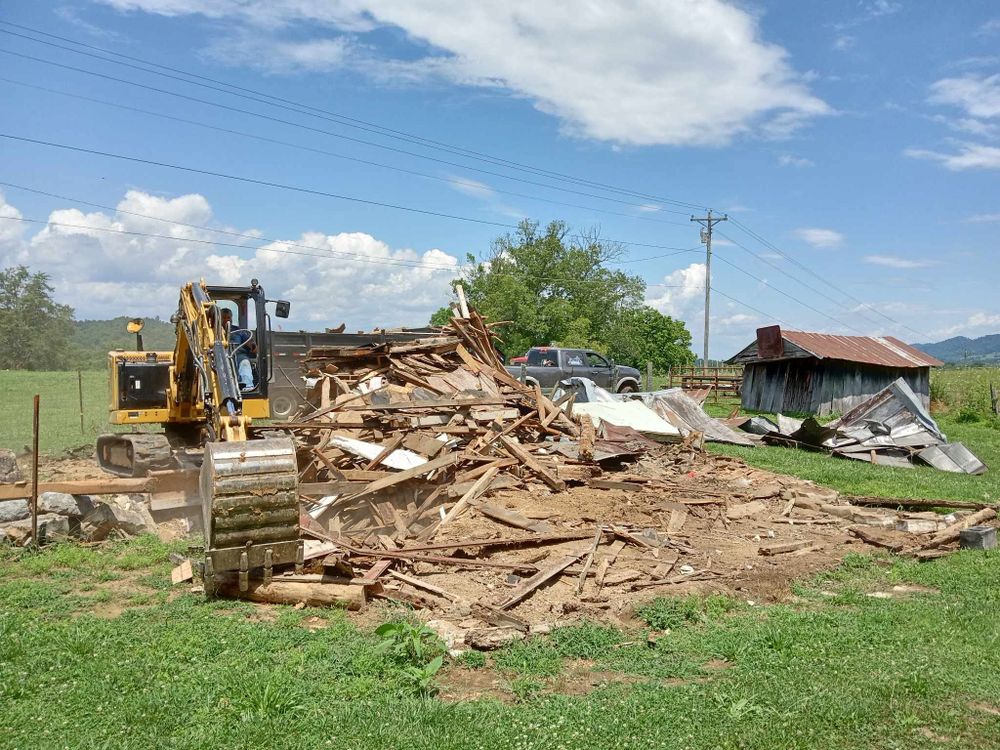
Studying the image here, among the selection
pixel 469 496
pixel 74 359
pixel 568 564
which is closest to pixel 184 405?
pixel 469 496

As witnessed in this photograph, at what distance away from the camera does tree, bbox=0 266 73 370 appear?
60.4 metres

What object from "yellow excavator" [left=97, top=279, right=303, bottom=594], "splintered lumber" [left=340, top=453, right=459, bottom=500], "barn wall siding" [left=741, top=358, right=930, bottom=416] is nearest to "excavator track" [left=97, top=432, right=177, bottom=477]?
"yellow excavator" [left=97, top=279, right=303, bottom=594]

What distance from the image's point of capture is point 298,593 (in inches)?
267

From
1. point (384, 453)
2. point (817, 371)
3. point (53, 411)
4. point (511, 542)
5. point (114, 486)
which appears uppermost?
point (817, 371)

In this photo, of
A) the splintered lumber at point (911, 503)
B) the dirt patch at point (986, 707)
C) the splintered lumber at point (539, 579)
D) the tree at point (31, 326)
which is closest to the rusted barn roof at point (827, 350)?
the splintered lumber at point (911, 503)

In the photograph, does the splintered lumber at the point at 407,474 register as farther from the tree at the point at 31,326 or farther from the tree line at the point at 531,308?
the tree at the point at 31,326

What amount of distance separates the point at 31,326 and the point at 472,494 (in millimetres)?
63865

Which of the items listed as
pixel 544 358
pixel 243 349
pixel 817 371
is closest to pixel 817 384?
pixel 817 371

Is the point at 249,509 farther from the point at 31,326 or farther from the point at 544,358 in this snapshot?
the point at 31,326

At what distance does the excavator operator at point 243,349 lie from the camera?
33.4ft

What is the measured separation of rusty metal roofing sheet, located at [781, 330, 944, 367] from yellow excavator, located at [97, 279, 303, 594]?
23.8 m

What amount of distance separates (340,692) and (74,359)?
6866cm

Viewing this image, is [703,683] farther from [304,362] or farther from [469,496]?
[304,362]

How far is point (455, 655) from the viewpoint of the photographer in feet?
19.0
